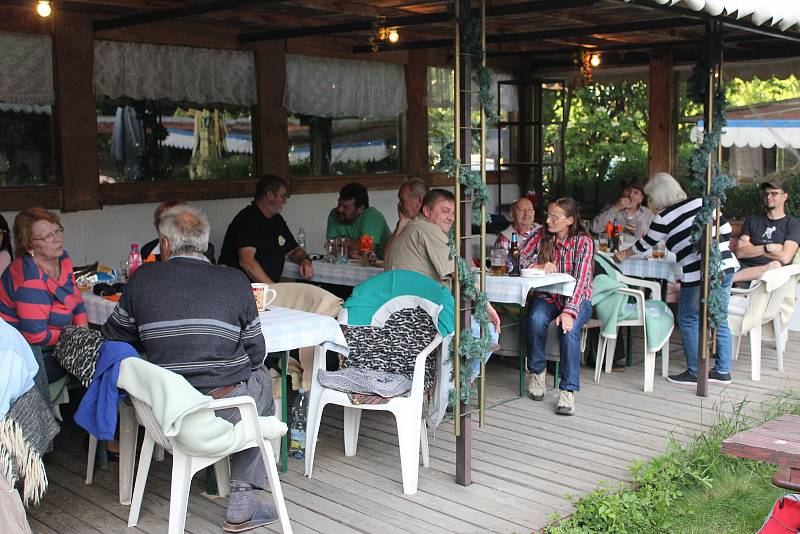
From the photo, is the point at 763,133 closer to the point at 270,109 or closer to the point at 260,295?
the point at 270,109

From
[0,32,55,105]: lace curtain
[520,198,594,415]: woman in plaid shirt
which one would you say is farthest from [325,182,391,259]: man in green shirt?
[0,32,55,105]: lace curtain

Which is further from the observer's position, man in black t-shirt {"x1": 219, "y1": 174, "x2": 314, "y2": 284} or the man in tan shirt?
man in black t-shirt {"x1": 219, "y1": 174, "x2": 314, "y2": 284}

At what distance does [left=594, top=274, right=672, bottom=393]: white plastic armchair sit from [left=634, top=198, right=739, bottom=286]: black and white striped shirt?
333 millimetres

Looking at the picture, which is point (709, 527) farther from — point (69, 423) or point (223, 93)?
point (223, 93)

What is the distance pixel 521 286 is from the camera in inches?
212

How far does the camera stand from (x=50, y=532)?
12.5ft

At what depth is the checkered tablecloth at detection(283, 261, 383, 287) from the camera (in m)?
6.35

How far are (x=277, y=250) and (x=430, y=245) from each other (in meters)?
1.75

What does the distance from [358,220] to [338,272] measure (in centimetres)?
68

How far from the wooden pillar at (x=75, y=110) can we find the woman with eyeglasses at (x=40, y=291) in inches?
108

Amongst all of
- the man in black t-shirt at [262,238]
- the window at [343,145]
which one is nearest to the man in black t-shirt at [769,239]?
the man in black t-shirt at [262,238]

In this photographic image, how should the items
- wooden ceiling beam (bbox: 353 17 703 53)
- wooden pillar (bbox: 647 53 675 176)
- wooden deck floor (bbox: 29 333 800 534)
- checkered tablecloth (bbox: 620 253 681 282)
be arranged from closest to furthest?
1. wooden deck floor (bbox: 29 333 800 534)
2. checkered tablecloth (bbox: 620 253 681 282)
3. wooden ceiling beam (bbox: 353 17 703 53)
4. wooden pillar (bbox: 647 53 675 176)

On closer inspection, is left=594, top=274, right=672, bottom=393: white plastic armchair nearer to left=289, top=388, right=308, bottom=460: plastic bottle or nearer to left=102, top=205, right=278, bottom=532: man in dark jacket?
left=289, top=388, right=308, bottom=460: plastic bottle

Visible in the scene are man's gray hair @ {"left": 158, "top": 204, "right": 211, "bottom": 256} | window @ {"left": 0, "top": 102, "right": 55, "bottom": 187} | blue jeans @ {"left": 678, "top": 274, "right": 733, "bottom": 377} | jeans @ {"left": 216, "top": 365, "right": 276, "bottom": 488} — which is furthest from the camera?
window @ {"left": 0, "top": 102, "right": 55, "bottom": 187}
